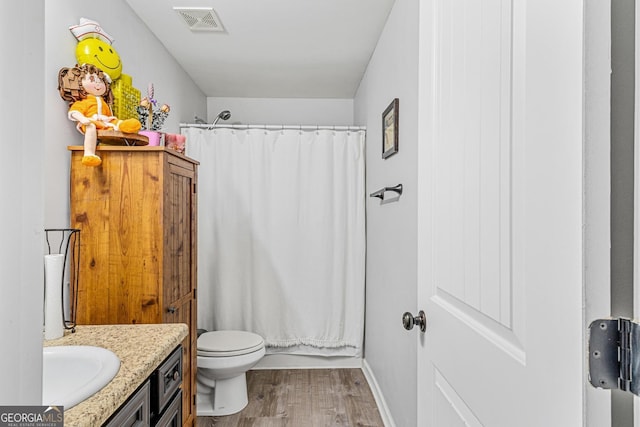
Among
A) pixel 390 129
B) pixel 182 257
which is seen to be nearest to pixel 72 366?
pixel 182 257

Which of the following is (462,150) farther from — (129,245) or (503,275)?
(129,245)

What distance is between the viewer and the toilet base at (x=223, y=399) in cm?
255

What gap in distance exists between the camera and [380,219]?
2.73 meters

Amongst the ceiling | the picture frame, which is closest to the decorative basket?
the ceiling

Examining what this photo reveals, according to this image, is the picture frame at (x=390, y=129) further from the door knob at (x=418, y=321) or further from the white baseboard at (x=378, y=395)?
the white baseboard at (x=378, y=395)

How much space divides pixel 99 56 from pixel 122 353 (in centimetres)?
130

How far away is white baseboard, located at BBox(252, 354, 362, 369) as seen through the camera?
10.8 ft

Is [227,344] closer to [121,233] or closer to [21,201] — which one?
[121,233]

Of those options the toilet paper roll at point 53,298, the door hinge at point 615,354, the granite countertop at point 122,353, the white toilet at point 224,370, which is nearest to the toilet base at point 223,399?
the white toilet at point 224,370

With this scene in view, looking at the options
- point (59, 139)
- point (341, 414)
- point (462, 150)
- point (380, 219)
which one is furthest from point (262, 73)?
point (462, 150)

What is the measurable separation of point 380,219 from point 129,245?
1.58 m

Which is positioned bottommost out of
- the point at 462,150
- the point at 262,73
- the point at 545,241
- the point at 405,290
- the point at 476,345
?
the point at 405,290

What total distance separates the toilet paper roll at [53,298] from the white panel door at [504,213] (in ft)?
3.91

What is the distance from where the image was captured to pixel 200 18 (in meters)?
2.39
